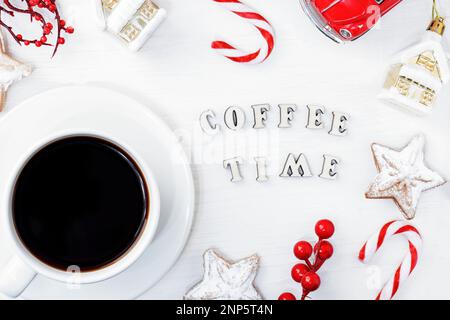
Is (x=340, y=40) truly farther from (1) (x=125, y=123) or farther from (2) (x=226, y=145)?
(1) (x=125, y=123)

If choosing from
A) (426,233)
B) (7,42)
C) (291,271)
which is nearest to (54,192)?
(7,42)

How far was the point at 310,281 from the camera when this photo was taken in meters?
1.01

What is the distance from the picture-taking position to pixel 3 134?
3.13 ft

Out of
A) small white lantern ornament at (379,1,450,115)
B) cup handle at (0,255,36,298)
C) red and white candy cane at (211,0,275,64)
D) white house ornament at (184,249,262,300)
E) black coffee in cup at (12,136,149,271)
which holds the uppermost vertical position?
red and white candy cane at (211,0,275,64)

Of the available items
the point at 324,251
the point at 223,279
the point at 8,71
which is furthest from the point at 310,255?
the point at 8,71

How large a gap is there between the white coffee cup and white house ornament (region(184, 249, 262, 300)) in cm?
18

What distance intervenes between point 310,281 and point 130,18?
51cm

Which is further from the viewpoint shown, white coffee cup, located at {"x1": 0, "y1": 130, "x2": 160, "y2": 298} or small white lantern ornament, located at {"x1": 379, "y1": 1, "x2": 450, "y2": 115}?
Answer: small white lantern ornament, located at {"x1": 379, "y1": 1, "x2": 450, "y2": 115}

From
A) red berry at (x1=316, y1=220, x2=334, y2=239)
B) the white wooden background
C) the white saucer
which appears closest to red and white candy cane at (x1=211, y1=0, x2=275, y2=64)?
the white wooden background

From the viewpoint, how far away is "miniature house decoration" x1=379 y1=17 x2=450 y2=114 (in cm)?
103

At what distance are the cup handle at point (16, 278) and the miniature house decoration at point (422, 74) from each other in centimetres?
63

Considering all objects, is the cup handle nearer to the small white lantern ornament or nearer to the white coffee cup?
the white coffee cup

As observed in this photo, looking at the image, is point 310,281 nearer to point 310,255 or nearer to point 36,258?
point 310,255

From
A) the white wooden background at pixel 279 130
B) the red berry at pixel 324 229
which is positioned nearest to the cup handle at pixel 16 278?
the white wooden background at pixel 279 130
